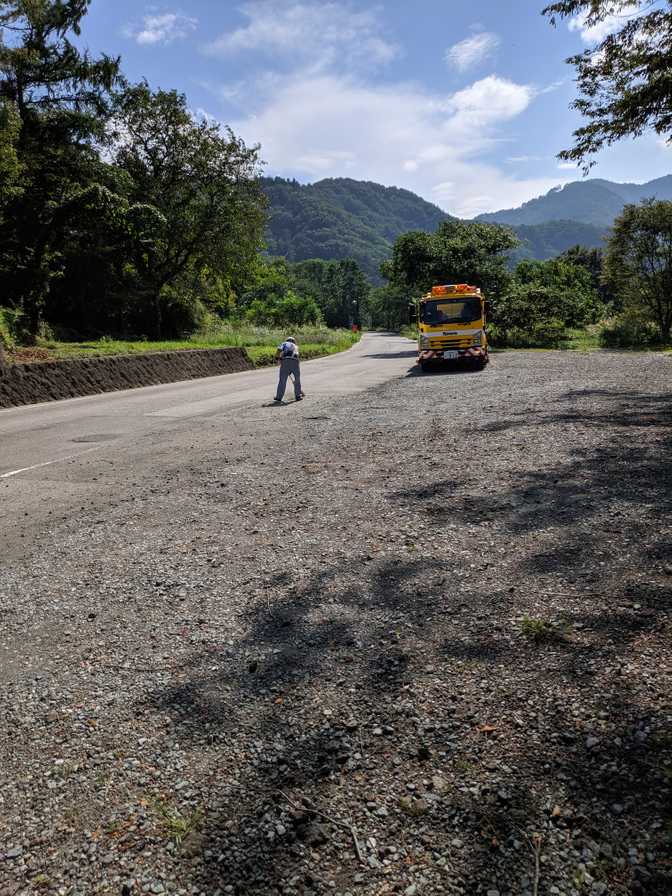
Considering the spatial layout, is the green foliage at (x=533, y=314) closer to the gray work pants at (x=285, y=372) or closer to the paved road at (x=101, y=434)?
the paved road at (x=101, y=434)

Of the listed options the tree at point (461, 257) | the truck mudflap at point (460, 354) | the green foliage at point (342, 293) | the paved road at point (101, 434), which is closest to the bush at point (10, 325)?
the paved road at point (101, 434)

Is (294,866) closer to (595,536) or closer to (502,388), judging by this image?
(595,536)

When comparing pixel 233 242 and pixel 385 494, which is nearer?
pixel 385 494

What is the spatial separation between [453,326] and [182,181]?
849 inches

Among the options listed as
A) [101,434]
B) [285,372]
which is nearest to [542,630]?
[101,434]

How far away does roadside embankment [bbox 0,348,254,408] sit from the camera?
15.7 meters

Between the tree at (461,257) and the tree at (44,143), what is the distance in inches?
736

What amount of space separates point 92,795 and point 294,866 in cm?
86

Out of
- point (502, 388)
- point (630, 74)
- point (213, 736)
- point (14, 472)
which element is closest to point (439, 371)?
point (502, 388)

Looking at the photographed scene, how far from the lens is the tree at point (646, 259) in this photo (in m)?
29.8

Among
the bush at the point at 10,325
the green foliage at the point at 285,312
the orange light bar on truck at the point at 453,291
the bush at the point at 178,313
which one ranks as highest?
the green foliage at the point at 285,312

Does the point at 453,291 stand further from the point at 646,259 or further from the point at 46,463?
the point at 646,259

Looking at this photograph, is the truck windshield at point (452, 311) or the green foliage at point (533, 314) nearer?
the truck windshield at point (452, 311)

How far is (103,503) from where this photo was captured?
603cm
